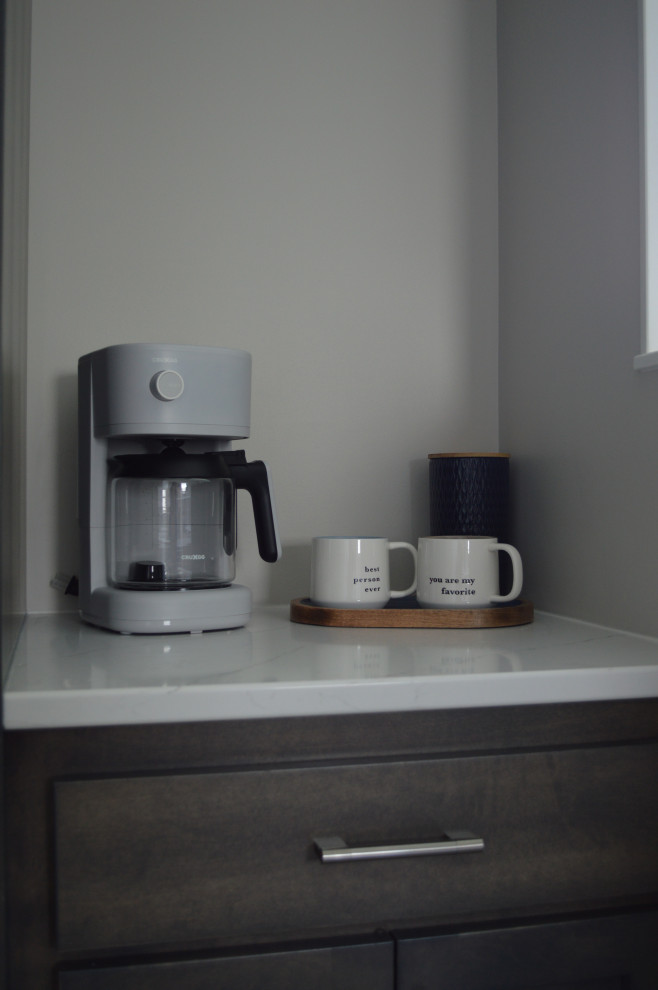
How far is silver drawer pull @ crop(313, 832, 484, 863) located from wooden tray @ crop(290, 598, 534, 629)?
0.36 metres

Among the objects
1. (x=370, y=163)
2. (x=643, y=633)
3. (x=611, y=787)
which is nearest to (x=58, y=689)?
(x=611, y=787)

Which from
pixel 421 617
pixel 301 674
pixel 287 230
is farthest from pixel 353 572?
pixel 287 230

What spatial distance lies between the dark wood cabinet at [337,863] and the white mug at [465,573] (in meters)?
0.32

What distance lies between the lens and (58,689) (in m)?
0.78

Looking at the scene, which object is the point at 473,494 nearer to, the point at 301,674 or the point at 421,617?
the point at 421,617

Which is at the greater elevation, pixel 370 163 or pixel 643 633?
pixel 370 163

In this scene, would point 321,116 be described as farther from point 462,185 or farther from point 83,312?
point 83,312

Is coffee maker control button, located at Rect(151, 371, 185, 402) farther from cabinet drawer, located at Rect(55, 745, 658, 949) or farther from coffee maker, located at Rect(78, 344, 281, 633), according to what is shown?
cabinet drawer, located at Rect(55, 745, 658, 949)

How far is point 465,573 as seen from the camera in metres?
1.18

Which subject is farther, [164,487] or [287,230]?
[287,230]

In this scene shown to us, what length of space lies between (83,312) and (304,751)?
0.82 metres

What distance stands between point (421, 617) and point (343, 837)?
0.40 metres

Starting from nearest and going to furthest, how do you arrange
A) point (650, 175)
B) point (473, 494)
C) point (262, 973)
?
point (262, 973) → point (650, 175) → point (473, 494)

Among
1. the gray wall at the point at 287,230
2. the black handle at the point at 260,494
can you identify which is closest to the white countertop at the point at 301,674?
the black handle at the point at 260,494
